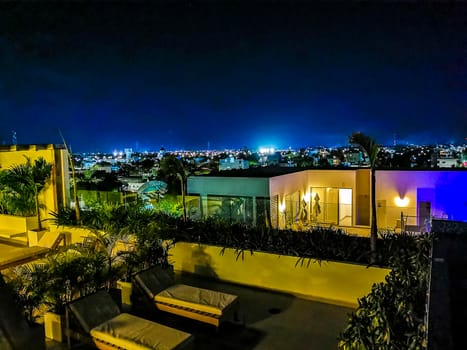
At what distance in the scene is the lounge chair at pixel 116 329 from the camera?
173 inches

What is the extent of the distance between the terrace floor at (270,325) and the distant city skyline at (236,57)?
3397mm

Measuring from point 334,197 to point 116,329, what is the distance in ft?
35.3

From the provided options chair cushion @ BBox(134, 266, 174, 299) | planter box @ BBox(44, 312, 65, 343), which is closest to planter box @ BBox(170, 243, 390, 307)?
chair cushion @ BBox(134, 266, 174, 299)

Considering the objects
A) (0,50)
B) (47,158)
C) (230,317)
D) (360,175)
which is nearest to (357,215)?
(360,175)

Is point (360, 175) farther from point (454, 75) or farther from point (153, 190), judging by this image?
point (454, 75)

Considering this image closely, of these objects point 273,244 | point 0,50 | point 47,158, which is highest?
point 0,50

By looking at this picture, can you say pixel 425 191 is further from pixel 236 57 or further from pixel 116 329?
pixel 236 57

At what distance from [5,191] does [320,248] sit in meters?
12.1

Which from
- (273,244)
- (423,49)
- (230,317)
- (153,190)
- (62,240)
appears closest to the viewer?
(230,317)

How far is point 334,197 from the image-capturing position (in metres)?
13.8

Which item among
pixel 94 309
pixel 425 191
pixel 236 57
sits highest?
pixel 236 57

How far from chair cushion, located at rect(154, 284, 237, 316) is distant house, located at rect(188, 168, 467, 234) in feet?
13.6

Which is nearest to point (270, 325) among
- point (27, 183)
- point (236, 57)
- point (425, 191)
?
point (425, 191)

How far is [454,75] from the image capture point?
27516 mm
